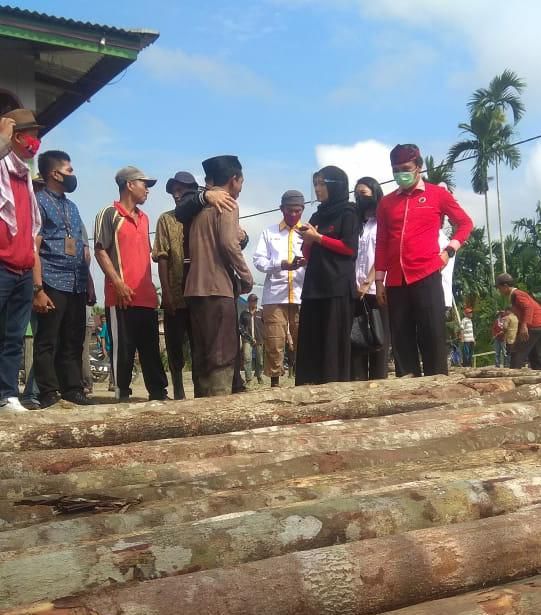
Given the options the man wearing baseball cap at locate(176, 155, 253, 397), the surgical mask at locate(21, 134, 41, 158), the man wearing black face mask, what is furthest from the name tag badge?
the surgical mask at locate(21, 134, 41, 158)

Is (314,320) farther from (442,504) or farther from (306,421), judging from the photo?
(442,504)

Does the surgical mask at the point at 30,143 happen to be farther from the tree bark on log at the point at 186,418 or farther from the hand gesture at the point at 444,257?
the hand gesture at the point at 444,257

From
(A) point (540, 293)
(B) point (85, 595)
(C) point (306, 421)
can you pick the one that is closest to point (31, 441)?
(C) point (306, 421)

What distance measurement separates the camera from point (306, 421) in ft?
12.9

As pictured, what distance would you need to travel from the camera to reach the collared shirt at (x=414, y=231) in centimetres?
570

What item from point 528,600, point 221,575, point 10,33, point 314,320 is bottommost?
point 528,600

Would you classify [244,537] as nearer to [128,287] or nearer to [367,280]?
[128,287]

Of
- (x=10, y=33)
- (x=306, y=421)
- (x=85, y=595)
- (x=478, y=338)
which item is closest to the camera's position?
(x=85, y=595)

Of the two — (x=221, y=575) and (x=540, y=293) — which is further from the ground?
(x=540, y=293)

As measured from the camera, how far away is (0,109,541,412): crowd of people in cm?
558

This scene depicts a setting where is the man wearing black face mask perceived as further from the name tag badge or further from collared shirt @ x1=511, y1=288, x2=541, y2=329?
collared shirt @ x1=511, y1=288, x2=541, y2=329

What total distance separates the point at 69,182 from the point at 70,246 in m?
0.47

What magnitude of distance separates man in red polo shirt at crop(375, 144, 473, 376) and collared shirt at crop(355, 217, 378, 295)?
100cm

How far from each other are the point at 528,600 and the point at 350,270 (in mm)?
4197
